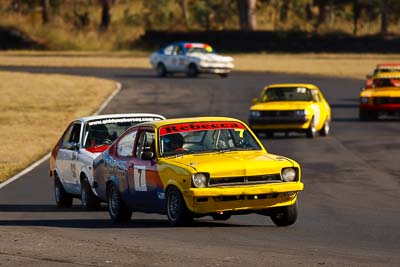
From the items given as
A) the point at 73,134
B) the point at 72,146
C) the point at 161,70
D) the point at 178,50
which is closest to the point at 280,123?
the point at 73,134

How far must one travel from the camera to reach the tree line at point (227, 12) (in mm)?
90688

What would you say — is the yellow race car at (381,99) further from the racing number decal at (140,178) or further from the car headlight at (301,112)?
the racing number decal at (140,178)

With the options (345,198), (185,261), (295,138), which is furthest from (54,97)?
(185,261)

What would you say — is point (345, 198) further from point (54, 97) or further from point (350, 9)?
point (350, 9)

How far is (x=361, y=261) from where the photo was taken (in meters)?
11.3

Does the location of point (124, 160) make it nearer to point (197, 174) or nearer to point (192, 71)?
point (197, 174)

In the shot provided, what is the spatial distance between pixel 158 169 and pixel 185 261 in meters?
3.46

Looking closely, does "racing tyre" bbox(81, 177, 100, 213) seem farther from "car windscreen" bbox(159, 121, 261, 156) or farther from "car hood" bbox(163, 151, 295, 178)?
"car hood" bbox(163, 151, 295, 178)

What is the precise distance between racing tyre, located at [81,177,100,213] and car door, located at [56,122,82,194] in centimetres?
27

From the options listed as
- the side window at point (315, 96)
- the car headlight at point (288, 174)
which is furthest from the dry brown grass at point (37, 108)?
the car headlight at point (288, 174)

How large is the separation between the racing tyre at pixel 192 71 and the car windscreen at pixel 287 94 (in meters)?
26.6

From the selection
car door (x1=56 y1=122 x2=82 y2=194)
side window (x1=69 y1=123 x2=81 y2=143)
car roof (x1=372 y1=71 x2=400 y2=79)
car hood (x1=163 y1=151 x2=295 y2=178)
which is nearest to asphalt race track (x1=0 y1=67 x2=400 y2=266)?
car door (x1=56 y1=122 x2=82 y2=194)

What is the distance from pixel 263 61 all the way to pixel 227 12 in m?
29.1

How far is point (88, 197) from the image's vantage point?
1775 centimetres
